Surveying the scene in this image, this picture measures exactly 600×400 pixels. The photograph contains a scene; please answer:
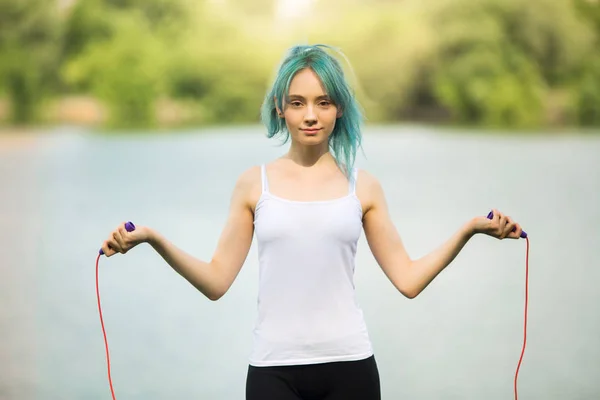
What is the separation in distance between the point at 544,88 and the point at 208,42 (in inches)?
128

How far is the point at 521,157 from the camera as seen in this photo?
794 centimetres

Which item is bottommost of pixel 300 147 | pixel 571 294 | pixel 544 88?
pixel 571 294

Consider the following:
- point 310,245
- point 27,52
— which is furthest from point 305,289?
point 27,52

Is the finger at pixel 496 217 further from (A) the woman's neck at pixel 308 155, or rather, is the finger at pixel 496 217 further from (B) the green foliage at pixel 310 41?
(B) the green foliage at pixel 310 41

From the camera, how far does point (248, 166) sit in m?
8.20

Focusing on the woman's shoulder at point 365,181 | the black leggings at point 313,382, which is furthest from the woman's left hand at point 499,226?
the black leggings at point 313,382

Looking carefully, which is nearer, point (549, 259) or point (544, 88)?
point (549, 259)

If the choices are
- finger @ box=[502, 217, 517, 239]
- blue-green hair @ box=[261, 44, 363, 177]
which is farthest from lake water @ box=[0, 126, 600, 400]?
finger @ box=[502, 217, 517, 239]

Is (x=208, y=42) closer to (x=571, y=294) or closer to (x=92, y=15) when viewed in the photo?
(x=92, y=15)

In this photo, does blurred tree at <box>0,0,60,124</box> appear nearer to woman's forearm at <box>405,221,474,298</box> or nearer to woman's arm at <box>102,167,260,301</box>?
woman's arm at <box>102,167,260,301</box>

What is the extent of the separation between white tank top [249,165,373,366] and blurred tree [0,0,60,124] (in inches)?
311

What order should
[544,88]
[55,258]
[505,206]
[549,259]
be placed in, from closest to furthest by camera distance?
[549,259] < [55,258] < [505,206] < [544,88]

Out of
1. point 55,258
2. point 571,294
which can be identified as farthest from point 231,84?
point 571,294

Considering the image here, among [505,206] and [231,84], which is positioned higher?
[231,84]
